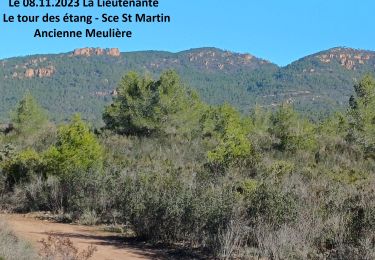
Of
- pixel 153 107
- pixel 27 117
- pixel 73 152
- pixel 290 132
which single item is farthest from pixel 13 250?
pixel 27 117

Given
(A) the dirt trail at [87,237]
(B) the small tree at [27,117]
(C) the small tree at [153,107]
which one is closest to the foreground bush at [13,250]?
(A) the dirt trail at [87,237]

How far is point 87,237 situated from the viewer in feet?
48.8

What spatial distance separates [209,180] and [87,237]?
4.80 meters

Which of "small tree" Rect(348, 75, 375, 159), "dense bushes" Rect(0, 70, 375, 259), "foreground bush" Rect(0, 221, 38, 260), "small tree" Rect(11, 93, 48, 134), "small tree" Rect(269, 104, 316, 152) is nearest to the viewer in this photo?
"foreground bush" Rect(0, 221, 38, 260)

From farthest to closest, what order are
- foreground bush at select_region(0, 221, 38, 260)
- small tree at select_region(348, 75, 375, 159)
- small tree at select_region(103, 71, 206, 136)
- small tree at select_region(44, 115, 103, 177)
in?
small tree at select_region(103, 71, 206, 136) → small tree at select_region(348, 75, 375, 159) → small tree at select_region(44, 115, 103, 177) → foreground bush at select_region(0, 221, 38, 260)

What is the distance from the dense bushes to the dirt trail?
798 millimetres

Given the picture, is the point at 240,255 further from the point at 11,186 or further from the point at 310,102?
the point at 310,102

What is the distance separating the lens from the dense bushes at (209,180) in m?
11.4

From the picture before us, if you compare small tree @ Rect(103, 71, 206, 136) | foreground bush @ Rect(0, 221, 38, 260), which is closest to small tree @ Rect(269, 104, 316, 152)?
small tree @ Rect(103, 71, 206, 136)

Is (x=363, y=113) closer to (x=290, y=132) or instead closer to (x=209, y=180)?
(x=290, y=132)

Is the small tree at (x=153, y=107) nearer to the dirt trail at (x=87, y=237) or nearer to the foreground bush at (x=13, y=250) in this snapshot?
the dirt trail at (x=87, y=237)

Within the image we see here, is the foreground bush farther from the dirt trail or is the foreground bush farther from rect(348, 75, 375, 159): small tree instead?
rect(348, 75, 375, 159): small tree

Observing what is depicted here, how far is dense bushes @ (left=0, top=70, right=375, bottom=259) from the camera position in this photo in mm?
11445

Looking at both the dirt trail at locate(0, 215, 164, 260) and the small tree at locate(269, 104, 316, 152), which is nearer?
the dirt trail at locate(0, 215, 164, 260)
